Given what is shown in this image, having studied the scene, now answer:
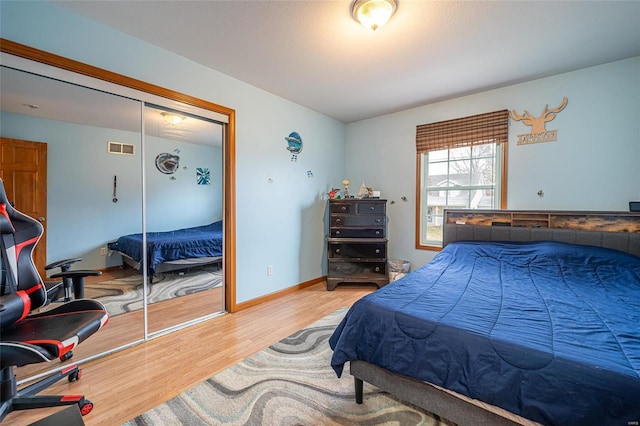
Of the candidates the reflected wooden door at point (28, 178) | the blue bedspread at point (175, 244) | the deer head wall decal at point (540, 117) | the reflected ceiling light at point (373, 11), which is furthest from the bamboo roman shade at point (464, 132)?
the reflected wooden door at point (28, 178)

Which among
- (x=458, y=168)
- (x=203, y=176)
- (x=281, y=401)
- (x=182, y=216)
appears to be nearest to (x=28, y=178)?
(x=182, y=216)

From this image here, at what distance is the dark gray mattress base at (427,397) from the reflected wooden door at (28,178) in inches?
111

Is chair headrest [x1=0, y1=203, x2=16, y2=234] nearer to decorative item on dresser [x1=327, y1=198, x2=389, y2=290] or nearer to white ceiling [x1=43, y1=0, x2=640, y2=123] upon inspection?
white ceiling [x1=43, y1=0, x2=640, y2=123]

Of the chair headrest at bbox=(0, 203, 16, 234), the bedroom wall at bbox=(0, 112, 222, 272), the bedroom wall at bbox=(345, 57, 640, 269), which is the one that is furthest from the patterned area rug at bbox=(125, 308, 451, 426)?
the bedroom wall at bbox=(345, 57, 640, 269)

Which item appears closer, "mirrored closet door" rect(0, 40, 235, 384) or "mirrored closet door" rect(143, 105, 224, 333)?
"mirrored closet door" rect(0, 40, 235, 384)

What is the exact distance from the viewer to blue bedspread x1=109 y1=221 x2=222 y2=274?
250cm

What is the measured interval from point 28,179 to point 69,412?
97.3 inches

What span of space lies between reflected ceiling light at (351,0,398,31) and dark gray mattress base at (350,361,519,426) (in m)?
2.20

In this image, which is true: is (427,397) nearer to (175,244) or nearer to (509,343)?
(509,343)

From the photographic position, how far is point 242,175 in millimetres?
2979

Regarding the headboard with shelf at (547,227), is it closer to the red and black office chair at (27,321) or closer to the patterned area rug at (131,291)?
the patterned area rug at (131,291)

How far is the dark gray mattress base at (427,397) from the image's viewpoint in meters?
1.17

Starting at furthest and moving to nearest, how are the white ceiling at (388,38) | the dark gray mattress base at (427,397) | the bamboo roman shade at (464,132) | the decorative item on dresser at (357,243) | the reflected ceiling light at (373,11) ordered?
the decorative item on dresser at (357,243) < the bamboo roman shade at (464,132) < the white ceiling at (388,38) < the reflected ceiling light at (373,11) < the dark gray mattress base at (427,397)

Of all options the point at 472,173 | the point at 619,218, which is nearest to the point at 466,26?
the point at 472,173
